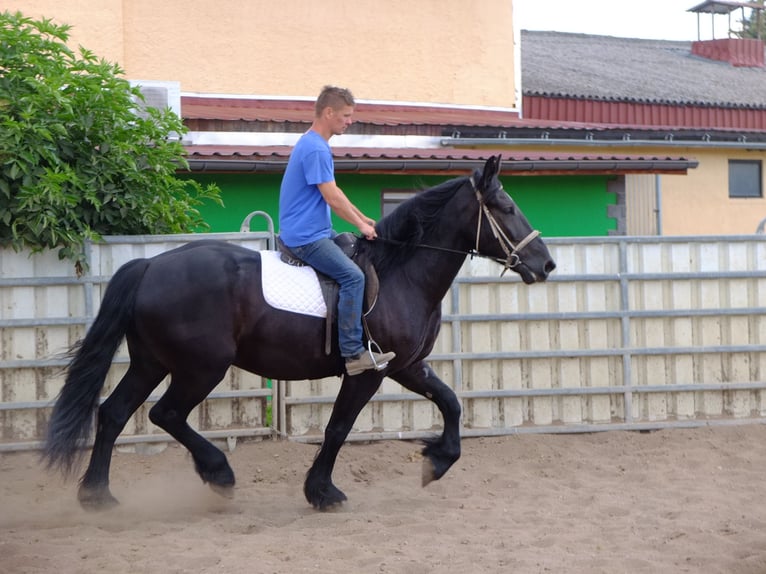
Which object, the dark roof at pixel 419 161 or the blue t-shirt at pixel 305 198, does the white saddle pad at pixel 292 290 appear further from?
Result: the dark roof at pixel 419 161

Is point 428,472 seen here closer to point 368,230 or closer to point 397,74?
point 368,230

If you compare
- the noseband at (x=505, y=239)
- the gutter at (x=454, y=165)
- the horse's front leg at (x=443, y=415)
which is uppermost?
the gutter at (x=454, y=165)

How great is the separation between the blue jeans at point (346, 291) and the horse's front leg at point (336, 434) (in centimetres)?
27

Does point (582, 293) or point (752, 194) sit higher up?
point (752, 194)

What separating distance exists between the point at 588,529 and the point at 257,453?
3212 mm

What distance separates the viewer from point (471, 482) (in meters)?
7.64

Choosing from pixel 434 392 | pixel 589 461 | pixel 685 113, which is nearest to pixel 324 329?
pixel 434 392

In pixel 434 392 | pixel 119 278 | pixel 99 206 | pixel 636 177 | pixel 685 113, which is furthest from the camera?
pixel 685 113

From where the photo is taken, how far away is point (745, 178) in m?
20.6

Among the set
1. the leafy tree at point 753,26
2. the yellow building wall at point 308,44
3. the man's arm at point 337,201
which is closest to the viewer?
the man's arm at point 337,201

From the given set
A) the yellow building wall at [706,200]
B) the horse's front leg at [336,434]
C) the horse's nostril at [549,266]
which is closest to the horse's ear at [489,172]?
the horse's nostril at [549,266]

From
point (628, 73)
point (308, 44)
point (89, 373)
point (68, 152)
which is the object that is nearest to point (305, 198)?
point (89, 373)

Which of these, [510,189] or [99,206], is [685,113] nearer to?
[510,189]

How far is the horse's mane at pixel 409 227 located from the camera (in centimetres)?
686
